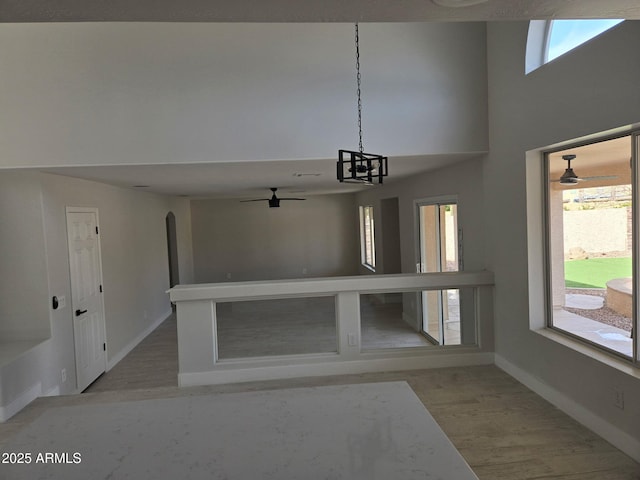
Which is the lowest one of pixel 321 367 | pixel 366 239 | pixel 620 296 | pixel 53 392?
pixel 53 392

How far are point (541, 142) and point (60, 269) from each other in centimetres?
477

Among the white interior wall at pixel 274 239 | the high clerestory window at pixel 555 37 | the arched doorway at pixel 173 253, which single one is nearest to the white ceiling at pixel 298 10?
the high clerestory window at pixel 555 37

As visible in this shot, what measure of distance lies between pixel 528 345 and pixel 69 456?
372cm

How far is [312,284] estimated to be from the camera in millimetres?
4207

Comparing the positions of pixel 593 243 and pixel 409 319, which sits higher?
pixel 593 243

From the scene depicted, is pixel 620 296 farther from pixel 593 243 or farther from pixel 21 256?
pixel 21 256

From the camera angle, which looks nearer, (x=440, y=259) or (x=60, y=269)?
(x=60, y=269)

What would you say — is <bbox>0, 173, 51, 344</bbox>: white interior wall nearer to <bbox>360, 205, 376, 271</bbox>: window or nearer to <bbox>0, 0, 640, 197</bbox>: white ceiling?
<bbox>0, 0, 640, 197</bbox>: white ceiling

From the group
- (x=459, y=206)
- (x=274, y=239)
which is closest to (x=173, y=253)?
(x=274, y=239)

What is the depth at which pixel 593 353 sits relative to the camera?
3.06 m

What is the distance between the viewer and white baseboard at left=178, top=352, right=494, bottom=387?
13.6 ft

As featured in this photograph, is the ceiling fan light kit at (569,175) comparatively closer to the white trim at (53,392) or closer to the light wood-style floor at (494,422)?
the light wood-style floor at (494,422)

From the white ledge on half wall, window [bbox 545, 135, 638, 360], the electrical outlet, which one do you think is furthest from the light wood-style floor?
the white ledge on half wall

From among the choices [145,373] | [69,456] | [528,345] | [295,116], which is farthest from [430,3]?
[145,373]
